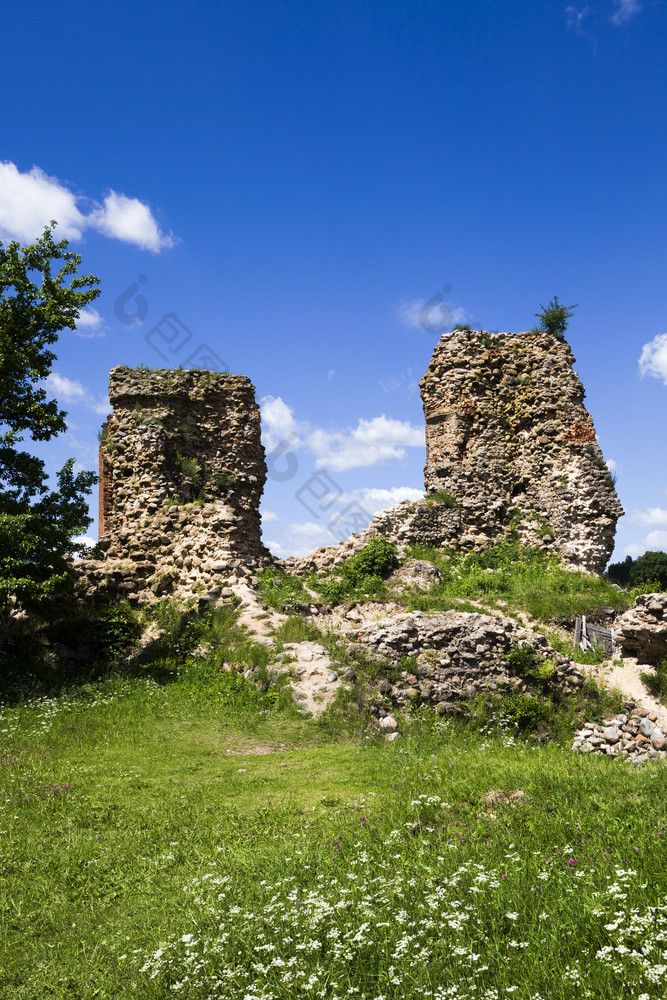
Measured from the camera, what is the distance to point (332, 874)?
5.14 meters

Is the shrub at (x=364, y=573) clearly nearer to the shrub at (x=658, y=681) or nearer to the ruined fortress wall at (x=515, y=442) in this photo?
the ruined fortress wall at (x=515, y=442)

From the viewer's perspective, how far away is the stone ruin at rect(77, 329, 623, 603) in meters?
17.2

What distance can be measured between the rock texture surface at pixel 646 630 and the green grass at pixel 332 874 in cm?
584

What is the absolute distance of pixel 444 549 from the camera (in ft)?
68.6

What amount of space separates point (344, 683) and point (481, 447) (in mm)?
12610

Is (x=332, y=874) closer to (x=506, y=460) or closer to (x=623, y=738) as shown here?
(x=623, y=738)

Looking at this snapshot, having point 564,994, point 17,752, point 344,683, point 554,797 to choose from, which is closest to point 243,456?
point 344,683

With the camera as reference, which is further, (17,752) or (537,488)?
(537,488)

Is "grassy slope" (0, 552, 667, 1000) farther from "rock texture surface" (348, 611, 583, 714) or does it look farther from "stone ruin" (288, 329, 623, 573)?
"stone ruin" (288, 329, 623, 573)

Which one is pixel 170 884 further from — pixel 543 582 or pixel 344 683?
pixel 543 582

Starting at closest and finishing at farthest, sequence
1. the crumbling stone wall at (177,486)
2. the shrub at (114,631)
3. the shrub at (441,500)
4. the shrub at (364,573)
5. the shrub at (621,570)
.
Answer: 1. the shrub at (114,631)
2. the crumbling stone wall at (177,486)
3. the shrub at (364,573)
4. the shrub at (441,500)
5. the shrub at (621,570)

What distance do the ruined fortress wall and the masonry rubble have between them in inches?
398

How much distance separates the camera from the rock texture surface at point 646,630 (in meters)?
13.6

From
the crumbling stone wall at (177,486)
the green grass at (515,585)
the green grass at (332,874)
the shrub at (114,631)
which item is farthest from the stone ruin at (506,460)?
the green grass at (332,874)
